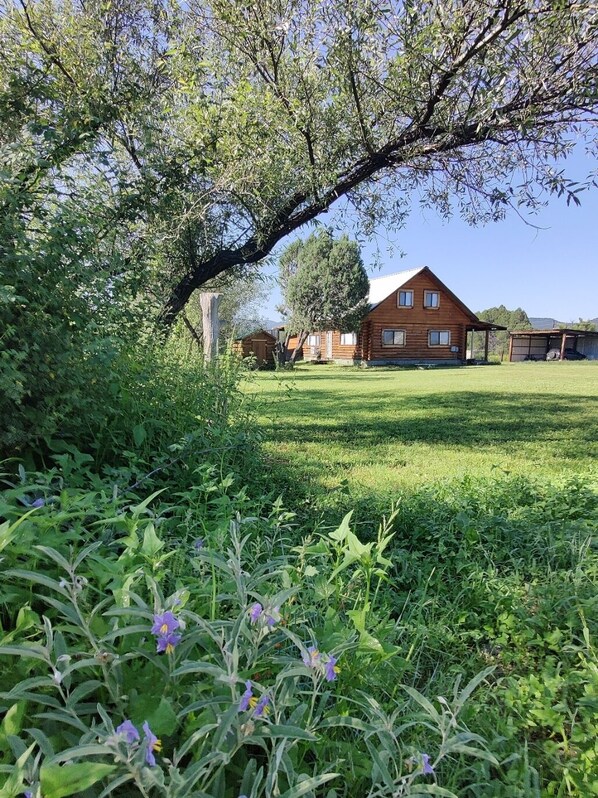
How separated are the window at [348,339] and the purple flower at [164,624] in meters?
30.8

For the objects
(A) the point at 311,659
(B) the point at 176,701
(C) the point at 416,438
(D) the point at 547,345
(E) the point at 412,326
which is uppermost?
(E) the point at 412,326

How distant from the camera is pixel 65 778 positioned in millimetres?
666

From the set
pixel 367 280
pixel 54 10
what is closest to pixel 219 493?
pixel 54 10

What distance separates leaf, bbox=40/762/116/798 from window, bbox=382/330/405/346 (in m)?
30.4

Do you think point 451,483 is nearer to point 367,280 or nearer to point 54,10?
point 54,10

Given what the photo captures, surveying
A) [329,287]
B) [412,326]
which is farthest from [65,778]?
[412,326]

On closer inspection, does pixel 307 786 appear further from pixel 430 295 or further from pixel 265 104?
pixel 430 295

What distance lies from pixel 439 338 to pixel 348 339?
19.7 ft

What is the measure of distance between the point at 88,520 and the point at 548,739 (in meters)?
1.71

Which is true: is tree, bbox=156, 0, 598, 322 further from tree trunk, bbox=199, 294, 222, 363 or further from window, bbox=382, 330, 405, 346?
window, bbox=382, 330, 405, 346

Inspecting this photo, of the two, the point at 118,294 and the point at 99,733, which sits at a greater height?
the point at 118,294

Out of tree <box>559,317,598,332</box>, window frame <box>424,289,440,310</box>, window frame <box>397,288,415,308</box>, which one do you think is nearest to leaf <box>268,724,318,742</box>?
window frame <box>397,288,415,308</box>

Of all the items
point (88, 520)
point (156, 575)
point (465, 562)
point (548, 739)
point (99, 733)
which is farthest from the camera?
point (465, 562)

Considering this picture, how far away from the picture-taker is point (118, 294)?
2.83m
